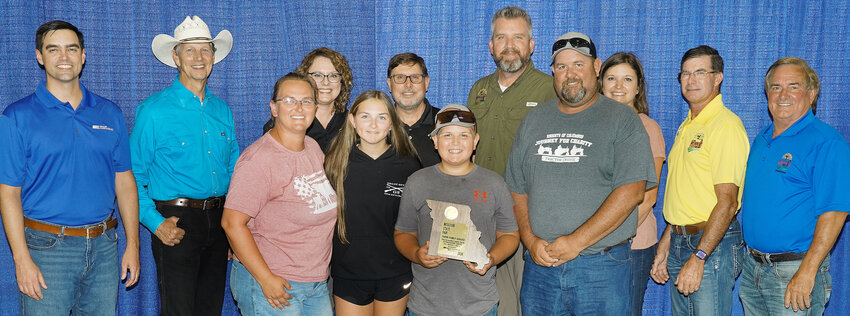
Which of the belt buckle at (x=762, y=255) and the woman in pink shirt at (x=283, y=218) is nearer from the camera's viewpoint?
the woman in pink shirt at (x=283, y=218)

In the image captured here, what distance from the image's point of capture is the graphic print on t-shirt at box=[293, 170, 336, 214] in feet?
8.38

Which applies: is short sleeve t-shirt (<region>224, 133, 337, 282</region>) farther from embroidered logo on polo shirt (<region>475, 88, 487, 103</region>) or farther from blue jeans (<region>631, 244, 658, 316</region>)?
blue jeans (<region>631, 244, 658, 316</region>)

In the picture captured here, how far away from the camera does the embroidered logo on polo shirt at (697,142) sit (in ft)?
9.93

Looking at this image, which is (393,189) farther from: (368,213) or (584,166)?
(584,166)

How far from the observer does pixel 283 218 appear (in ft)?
8.27

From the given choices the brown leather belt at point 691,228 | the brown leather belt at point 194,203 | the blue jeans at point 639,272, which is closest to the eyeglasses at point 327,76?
the brown leather belt at point 194,203

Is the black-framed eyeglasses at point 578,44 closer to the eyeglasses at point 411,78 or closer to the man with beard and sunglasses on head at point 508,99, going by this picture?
the man with beard and sunglasses on head at point 508,99

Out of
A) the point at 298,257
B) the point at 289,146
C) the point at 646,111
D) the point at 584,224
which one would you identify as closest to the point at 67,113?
the point at 289,146

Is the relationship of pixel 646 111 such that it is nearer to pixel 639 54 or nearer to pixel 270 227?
pixel 639 54

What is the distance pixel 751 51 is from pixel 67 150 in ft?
14.3

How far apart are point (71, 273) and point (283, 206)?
1.28 metres

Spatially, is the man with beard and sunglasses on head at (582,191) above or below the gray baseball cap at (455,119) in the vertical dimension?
below

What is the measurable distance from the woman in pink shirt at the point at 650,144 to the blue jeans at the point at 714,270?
0.16 metres

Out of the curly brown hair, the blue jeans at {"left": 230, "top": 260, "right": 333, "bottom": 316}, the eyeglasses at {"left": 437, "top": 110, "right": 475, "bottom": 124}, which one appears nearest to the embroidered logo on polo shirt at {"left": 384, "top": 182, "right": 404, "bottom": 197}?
the eyeglasses at {"left": 437, "top": 110, "right": 475, "bottom": 124}
